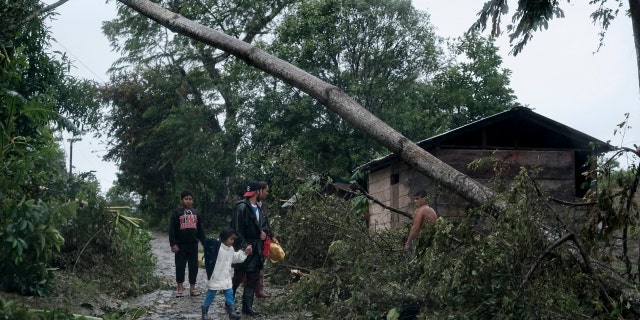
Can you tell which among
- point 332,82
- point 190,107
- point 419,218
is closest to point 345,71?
point 332,82

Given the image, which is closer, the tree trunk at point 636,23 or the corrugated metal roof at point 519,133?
the tree trunk at point 636,23

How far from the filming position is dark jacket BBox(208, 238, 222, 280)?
11781mm

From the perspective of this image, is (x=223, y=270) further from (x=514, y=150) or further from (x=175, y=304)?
(x=514, y=150)

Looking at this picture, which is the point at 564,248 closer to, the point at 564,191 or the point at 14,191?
the point at 14,191

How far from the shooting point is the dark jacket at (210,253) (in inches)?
464

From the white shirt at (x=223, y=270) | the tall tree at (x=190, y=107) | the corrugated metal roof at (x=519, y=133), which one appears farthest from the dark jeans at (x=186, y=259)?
the tall tree at (x=190, y=107)

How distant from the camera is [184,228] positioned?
549 inches

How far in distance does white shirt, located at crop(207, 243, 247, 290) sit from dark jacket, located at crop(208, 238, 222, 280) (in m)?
0.20

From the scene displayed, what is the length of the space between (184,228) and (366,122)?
493 centimetres

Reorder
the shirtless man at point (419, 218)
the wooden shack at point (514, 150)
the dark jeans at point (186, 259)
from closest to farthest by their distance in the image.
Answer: the shirtless man at point (419, 218)
the dark jeans at point (186, 259)
the wooden shack at point (514, 150)

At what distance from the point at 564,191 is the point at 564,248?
1012 cm

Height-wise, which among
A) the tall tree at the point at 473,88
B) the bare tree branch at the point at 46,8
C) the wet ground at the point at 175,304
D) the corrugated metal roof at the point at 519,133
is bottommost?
the wet ground at the point at 175,304

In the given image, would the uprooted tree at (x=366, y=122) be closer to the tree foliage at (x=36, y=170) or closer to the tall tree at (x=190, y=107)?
the tree foliage at (x=36, y=170)

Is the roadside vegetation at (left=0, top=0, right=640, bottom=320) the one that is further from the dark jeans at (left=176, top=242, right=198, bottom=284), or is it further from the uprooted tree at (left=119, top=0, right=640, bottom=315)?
the dark jeans at (left=176, top=242, right=198, bottom=284)
